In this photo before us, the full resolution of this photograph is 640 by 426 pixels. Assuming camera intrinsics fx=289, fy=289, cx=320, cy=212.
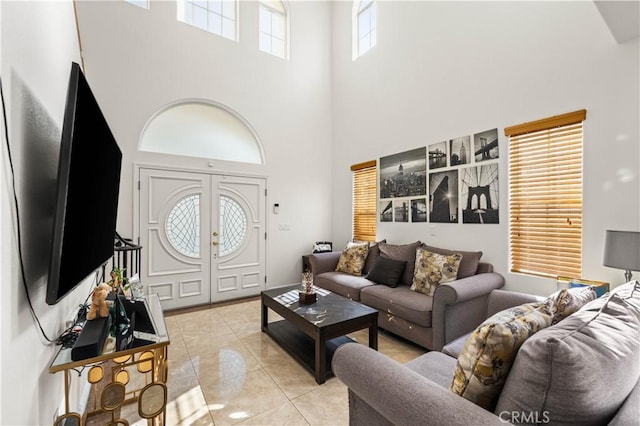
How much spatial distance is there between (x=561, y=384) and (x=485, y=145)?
9.67 feet

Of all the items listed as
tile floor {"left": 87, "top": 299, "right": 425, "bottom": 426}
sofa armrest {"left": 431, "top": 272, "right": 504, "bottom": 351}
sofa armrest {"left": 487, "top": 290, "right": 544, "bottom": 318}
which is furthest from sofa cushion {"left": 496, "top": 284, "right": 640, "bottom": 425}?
sofa armrest {"left": 431, "top": 272, "right": 504, "bottom": 351}

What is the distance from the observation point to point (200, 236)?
429cm

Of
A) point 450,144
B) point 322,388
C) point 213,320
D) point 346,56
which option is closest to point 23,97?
point 322,388

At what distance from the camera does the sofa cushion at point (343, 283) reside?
11.5 ft

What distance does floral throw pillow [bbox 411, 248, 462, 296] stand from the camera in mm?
3039

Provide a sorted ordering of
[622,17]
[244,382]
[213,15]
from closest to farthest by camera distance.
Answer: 1. [622,17]
2. [244,382]
3. [213,15]

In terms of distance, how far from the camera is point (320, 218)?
549cm

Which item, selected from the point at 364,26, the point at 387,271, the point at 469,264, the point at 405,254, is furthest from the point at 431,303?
the point at 364,26

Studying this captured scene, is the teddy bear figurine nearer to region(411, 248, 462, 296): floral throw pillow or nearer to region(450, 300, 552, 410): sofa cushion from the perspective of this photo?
region(450, 300, 552, 410): sofa cushion

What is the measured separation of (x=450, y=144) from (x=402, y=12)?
220 cm

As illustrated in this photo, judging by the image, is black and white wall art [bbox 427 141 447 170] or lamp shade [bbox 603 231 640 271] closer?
lamp shade [bbox 603 231 640 271]

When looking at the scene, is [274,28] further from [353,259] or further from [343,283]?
[343,283]

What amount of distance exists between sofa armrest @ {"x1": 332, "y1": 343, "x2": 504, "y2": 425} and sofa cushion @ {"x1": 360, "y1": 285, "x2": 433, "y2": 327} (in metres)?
1.57

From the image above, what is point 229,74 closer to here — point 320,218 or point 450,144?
point 320,218
